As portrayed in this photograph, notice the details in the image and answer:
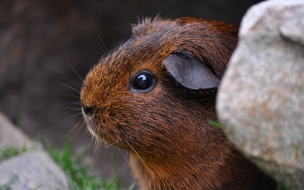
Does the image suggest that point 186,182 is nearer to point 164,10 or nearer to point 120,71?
point 120,71

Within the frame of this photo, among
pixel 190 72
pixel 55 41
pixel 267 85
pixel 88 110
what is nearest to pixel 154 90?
pixel 190 72

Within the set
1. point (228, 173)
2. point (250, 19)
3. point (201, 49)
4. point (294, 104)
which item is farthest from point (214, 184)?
point (250, 19)

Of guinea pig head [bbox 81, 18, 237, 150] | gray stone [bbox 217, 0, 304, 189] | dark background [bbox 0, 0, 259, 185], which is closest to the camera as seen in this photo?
gray stone [bbox 217, 0, 304, 189]

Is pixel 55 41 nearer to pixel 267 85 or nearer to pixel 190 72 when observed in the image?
pixel 190 72

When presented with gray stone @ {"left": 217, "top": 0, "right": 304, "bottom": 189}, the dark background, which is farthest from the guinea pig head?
the dark background

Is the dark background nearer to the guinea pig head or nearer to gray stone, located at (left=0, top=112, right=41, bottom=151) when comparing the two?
gray stone, located at (left=0, top=112, right=41, bottom=151)
